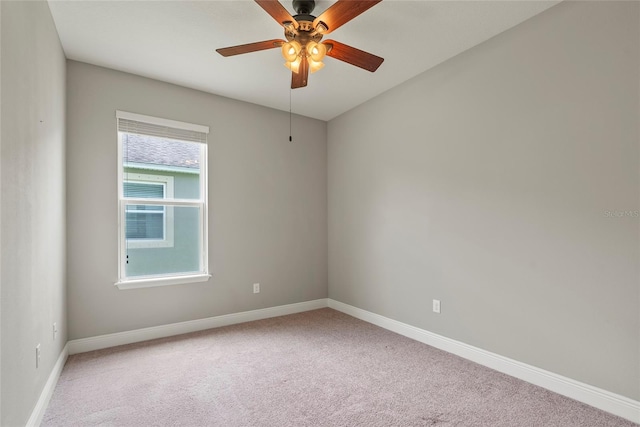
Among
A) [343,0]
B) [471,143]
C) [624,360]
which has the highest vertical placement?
[343,0]

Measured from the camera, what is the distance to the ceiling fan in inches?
76.4

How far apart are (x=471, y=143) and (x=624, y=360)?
5.96 feet

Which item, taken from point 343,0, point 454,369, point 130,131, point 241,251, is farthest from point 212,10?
point 454,369

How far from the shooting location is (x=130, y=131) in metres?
3.31

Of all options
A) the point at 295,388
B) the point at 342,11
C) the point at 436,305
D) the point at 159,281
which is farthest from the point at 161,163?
the point at 436,305

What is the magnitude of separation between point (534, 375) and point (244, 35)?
3395mm

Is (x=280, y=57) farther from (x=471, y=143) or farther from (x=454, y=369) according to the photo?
(x=454, y=369)

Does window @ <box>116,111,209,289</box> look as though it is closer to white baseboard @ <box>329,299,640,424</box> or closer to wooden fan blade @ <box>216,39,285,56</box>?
Answer: wooden fan blade @ <box>216,39,285,56</box>

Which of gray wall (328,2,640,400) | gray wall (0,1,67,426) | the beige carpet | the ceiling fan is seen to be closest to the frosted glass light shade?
the ceiling fan

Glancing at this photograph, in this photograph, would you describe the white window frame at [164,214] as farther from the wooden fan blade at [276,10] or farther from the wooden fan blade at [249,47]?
the wooden fan blade at [276,10]

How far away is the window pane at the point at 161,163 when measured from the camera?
335 centimetres

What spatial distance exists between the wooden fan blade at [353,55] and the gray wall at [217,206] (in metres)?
1.98

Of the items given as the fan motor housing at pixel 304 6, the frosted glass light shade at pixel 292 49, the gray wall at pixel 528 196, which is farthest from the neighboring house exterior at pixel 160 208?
the gray wall at pixel 528 196

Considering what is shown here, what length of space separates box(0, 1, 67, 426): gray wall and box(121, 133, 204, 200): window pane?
72cm
